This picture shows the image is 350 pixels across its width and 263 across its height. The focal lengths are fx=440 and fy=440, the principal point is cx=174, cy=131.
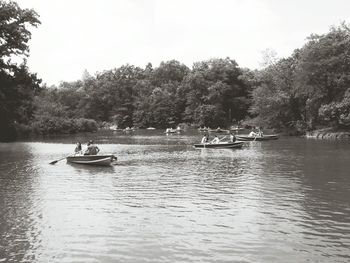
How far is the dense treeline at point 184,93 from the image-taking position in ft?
152

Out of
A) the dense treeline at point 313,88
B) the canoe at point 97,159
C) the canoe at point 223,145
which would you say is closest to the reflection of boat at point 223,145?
the canoe at point 223,145

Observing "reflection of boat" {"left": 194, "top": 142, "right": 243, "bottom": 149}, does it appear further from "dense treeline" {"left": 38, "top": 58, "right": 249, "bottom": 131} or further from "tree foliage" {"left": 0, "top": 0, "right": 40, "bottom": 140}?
"dense treeline" {"left": 38, "top": 58, "right": 249, "bottom": 131}

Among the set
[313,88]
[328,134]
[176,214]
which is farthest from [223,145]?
[176,214]

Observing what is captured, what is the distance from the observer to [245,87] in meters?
119

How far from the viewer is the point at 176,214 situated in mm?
16250

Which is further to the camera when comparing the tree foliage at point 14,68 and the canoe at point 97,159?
the tree foliage at point 14,68

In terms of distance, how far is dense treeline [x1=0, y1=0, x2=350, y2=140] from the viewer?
46.3 metres

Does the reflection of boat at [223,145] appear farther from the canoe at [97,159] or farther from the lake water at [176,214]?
the canoe at [97,159]

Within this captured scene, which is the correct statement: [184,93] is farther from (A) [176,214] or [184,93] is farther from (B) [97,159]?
(A) [176,214]

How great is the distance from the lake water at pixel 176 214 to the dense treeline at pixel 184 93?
20.2 m

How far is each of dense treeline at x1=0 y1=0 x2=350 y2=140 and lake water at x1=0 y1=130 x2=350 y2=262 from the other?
2024 centimetres

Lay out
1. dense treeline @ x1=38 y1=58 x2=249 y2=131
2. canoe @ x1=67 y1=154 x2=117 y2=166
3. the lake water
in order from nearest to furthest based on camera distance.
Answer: the lake water < canoe @ x1=67 y1=154 x2=117 y2=166 < dense treeline @ x1=38 y1=58 x2=249 y2=131

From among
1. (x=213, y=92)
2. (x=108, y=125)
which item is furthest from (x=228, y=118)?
(x=108, y=125)

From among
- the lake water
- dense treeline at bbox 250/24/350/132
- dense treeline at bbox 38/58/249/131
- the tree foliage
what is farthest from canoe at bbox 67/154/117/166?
dense treeline at bbox 38/58/249/131
